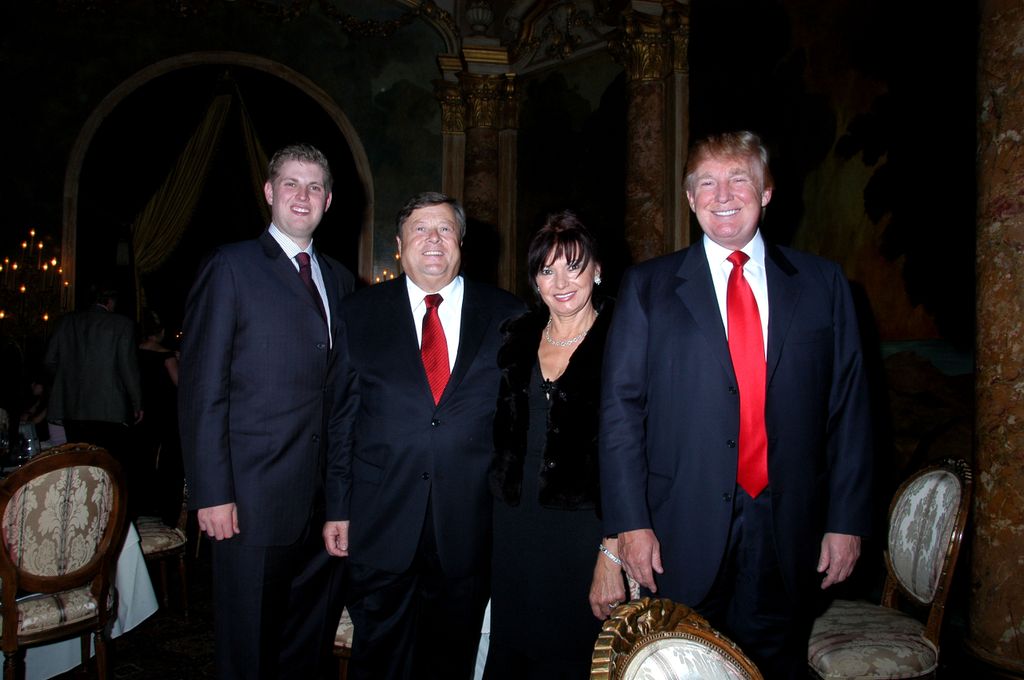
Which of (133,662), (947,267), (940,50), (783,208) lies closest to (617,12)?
(783,208)

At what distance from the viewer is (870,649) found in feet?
8.02

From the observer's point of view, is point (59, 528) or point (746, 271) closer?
point (746, 271)

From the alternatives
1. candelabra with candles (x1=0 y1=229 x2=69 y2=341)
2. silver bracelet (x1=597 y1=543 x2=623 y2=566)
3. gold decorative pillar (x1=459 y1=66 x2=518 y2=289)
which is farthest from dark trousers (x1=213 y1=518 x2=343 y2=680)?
candelabra with candles (x1=0 y1=229 x2=69 y2=341)

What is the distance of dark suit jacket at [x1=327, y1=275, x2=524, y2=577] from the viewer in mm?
2225

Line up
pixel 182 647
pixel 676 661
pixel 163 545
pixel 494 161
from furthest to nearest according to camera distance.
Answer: pixel 494 161, pixel 163 545, pixel 182 647, pixel 676 661

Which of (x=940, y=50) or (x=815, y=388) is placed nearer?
(x=815, y=388)

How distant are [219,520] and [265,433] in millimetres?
295

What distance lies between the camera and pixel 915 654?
2.45 m

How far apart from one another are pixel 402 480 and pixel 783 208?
3.49 m

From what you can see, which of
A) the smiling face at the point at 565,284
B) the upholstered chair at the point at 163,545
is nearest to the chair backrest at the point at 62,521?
the upholstered chair at the point at 163,545

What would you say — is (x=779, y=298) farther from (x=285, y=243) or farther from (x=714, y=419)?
(x=285, y=243)

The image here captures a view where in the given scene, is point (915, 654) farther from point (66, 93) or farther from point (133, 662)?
point (66, 93)

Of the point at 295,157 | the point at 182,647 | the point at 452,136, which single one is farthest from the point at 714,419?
the point at 452,136

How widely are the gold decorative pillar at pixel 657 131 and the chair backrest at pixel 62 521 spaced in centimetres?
469
